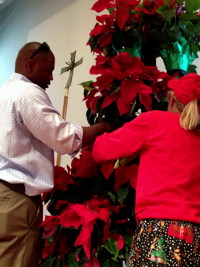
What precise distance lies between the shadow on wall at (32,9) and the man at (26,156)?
2.08 m

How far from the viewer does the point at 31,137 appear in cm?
135

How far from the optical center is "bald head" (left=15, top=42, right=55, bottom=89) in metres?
1.48

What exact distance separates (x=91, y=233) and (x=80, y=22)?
7.01ft

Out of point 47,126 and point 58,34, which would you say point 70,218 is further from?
point 58,34

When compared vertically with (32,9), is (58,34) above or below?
below

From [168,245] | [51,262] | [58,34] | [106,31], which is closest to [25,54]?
[106,31]

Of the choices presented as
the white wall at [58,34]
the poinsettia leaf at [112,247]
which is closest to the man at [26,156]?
the poinsettia leaf at [112,247]

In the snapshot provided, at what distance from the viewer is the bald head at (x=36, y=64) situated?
148 cm

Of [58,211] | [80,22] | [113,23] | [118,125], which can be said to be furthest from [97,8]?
[80,22]

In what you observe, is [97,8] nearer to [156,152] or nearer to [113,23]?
[113,23]

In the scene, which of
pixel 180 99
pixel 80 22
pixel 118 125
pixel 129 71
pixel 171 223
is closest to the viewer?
pixel 171 223

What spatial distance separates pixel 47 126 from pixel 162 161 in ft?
1.38

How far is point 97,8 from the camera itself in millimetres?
1437

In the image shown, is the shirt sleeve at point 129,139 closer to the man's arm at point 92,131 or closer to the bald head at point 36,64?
the man's arm at point 92,131
